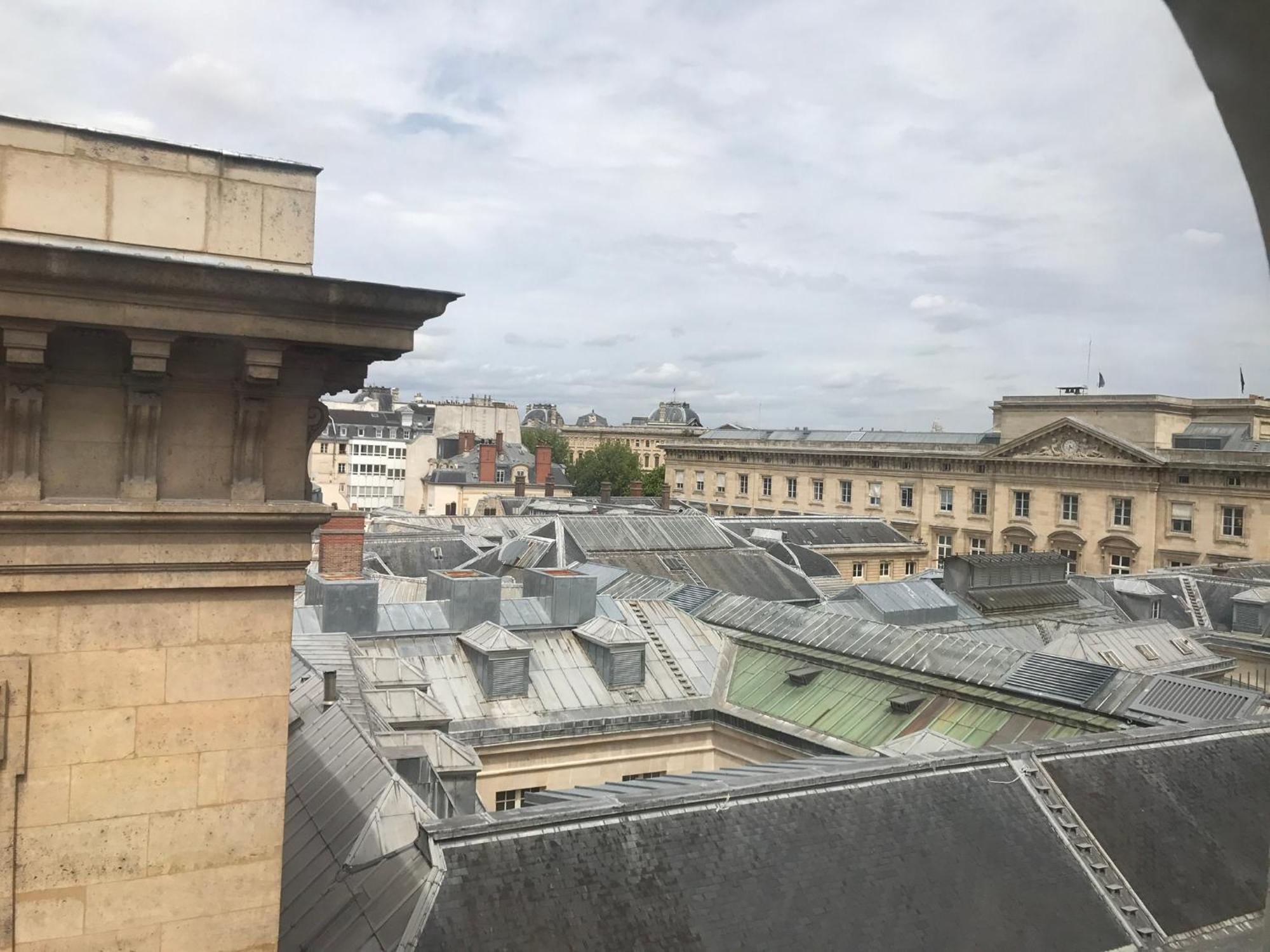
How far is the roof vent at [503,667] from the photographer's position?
22.3 meters

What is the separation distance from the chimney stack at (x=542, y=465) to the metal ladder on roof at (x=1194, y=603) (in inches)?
2669

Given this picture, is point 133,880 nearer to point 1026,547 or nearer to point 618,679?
point 618,679

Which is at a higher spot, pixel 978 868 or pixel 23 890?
pixel 23 890

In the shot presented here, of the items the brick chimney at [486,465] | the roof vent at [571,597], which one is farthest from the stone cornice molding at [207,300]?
the brick chimney at [486,465]

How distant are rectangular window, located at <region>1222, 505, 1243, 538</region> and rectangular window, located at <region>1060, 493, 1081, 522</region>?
9870 mm

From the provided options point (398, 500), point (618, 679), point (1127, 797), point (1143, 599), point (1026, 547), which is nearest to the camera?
point (1127, 797)

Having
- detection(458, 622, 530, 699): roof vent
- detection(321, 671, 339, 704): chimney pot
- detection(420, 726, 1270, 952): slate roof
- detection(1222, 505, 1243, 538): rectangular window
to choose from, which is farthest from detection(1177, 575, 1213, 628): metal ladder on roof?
detection(321, 671, 339, 704): chimney pot

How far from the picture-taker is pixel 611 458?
136375mm

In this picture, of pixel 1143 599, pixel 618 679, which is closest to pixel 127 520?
pixel 618 679

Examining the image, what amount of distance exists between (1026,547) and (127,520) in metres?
79.0

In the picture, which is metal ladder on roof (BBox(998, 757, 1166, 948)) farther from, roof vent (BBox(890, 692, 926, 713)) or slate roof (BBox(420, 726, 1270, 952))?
roof vent (BBox(890, 692, 926, 713))

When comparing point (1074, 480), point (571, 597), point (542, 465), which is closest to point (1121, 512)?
point (1074, 480)

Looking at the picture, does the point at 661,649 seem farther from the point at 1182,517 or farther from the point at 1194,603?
the point at 1182,517

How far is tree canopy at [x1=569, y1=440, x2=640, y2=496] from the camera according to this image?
135750mm
